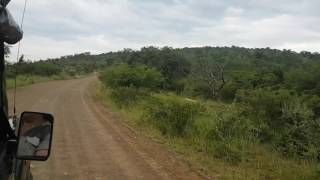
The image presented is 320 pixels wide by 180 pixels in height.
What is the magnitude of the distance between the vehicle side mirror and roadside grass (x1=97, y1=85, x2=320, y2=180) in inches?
262

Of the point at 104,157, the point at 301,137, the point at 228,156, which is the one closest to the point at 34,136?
Result: the point at 104,157

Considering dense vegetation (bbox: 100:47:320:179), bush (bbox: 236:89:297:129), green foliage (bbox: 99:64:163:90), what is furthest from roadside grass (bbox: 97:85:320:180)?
green foliage (bbox: 99:64:163:90)

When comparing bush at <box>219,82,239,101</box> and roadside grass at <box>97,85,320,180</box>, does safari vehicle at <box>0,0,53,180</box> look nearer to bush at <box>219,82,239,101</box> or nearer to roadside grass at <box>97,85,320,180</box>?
roadside grass at <box>97,85,320,180</box>

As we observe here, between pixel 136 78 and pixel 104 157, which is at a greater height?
pixel 136 78

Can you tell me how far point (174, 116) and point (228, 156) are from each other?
4092 mm

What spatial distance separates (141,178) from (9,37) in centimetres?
670

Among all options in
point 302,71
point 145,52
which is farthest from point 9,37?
point 145,52

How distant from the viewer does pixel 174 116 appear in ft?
47.8

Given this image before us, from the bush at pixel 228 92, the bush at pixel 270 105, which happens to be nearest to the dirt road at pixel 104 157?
the bush at pixel 270 105

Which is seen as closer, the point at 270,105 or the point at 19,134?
the point at 19,134

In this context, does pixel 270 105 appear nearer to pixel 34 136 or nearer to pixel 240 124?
pixel 240 124

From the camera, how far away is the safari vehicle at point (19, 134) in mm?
2340

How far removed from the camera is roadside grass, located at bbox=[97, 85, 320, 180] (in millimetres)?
9031

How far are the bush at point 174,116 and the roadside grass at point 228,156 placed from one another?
15 cm
